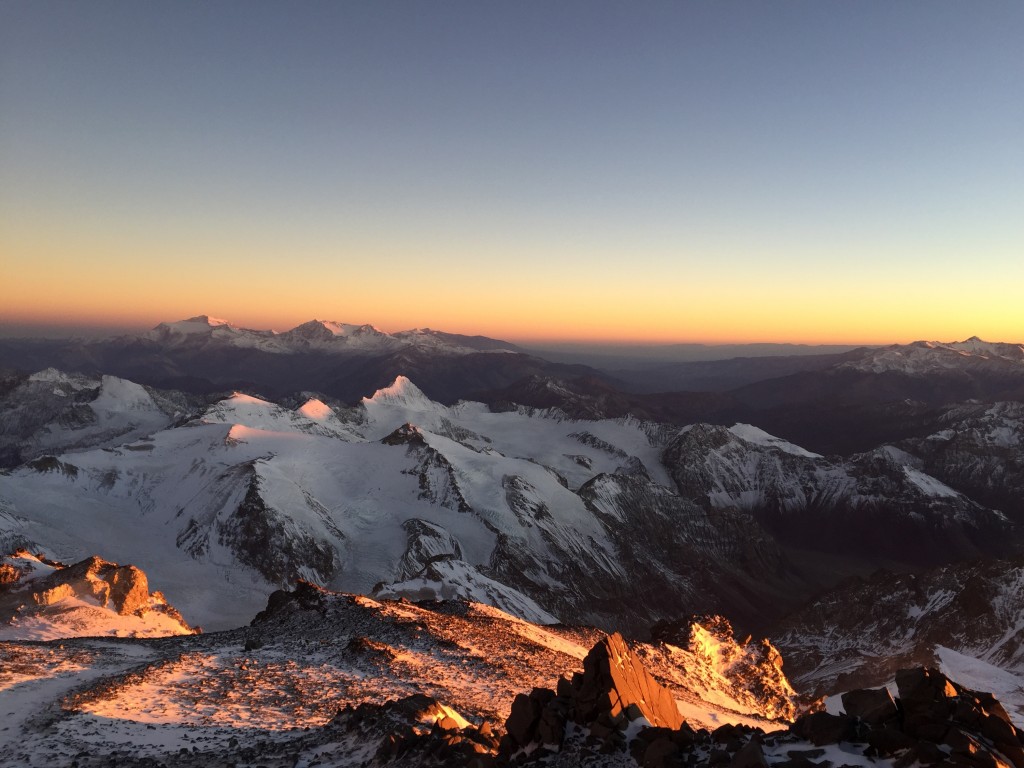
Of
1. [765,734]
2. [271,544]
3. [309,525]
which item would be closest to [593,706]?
[765,734]

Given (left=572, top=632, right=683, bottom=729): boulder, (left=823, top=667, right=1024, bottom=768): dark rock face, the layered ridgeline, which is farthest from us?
the layered ridgeline

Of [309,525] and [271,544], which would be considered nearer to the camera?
[271,544]

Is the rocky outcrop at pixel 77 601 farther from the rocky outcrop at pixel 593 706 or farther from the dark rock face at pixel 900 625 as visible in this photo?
the dark rock face at pixel 900 625

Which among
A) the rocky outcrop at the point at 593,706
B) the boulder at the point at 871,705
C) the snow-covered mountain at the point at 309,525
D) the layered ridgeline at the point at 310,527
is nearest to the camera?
the boulder at the point at 871,705

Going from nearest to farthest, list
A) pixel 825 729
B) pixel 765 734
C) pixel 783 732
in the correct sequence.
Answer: pixel 825 729 → pixel 783 732 → pixel 765 734

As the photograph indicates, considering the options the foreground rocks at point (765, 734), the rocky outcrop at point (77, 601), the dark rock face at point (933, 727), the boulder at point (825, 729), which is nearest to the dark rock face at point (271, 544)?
the rocky outcrop at point (77, 601)

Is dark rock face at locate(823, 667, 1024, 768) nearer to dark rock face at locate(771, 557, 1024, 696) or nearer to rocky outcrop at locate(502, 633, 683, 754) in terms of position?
rocky outcrop at locate(502, 633, 683, 754)

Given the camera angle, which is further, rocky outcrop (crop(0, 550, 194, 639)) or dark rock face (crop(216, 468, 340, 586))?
dark rock face (crop(216, 468, 340, 586))

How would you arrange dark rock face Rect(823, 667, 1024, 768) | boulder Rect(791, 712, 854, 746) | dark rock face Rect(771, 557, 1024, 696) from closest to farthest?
dark rock face Rect(823, 667, 1024, 768) < boulder Rect(791, 712, 854, 746) < dark rock face Rect(771, 557, 1024, 696)

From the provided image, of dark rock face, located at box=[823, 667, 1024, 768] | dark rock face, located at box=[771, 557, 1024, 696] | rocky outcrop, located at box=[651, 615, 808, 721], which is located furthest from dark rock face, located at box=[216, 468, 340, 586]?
dark rock face, located at box=[823, 667, 1024, 768]

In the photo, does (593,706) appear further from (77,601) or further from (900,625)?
(900,625)

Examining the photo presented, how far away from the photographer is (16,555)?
56969mm

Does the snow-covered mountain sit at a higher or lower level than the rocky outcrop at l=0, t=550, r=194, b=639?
lower

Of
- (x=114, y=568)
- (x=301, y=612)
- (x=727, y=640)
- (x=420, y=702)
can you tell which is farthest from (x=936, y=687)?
(x=114, y=568)
